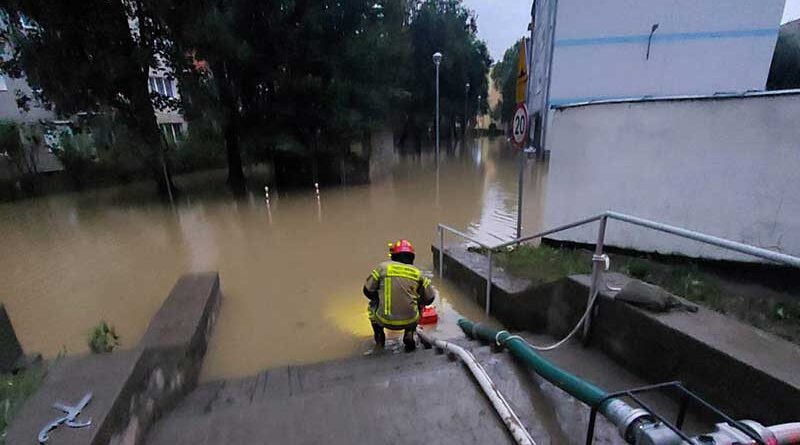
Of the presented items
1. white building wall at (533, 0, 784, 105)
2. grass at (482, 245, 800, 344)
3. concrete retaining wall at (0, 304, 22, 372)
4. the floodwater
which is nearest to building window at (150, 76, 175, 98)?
the floodwater

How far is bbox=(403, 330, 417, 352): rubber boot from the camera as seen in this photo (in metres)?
4.18

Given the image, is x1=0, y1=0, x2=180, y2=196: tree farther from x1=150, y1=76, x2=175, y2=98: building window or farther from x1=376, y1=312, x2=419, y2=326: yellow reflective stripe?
x1=150, y1=76, x2=175, y2=98: building window

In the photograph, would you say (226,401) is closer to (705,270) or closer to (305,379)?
(305,379)

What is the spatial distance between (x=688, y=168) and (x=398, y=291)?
3327 millimetres

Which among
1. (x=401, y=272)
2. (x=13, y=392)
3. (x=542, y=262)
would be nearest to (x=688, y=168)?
(x=542, y=262)

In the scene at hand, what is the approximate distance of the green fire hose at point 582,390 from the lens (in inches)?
52.5

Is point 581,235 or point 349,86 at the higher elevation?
point 349,86

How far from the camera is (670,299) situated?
2453 millimetres

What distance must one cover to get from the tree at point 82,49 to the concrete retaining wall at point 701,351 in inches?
557

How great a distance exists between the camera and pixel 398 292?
154 inches

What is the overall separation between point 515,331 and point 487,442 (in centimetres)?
229

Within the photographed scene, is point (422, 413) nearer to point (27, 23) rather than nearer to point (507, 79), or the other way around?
point (27, 23)

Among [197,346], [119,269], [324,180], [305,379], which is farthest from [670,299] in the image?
[324,180]

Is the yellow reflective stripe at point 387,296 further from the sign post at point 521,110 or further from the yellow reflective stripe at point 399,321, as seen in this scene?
the sign post at point 521,110
